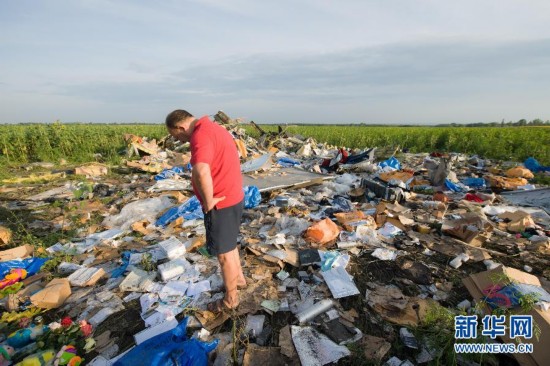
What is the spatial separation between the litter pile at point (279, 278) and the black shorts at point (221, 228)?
0.64m

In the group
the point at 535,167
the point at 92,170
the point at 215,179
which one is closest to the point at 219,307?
the point at 215,179

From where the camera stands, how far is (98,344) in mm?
2277

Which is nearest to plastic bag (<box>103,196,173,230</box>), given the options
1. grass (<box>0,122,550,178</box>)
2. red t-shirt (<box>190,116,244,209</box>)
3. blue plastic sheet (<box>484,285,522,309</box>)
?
red t-shirt (<box>190,116,244,209</box>)

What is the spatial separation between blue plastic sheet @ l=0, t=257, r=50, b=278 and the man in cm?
253

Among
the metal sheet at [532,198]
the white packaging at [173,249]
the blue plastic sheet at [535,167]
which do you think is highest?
the blue plastic sheet at [535,167]

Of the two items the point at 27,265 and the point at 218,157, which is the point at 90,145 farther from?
the point at 218,157

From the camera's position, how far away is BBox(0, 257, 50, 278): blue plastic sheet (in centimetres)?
316

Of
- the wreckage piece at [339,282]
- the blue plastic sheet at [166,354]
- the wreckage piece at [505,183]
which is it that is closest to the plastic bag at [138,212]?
the blue plastic sheet at [166,354]

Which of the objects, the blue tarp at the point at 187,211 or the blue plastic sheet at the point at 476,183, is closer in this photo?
the blue tarp at the point at 187,211

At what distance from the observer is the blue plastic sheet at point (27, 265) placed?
→ 316 cm

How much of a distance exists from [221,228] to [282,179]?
4.75m

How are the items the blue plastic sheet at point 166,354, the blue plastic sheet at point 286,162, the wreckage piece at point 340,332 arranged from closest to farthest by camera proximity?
1. the blue plastic sheet at point 166,354
2. the wreckage piece at point 340,332
3. the blue plastic sheet at point 286,162
